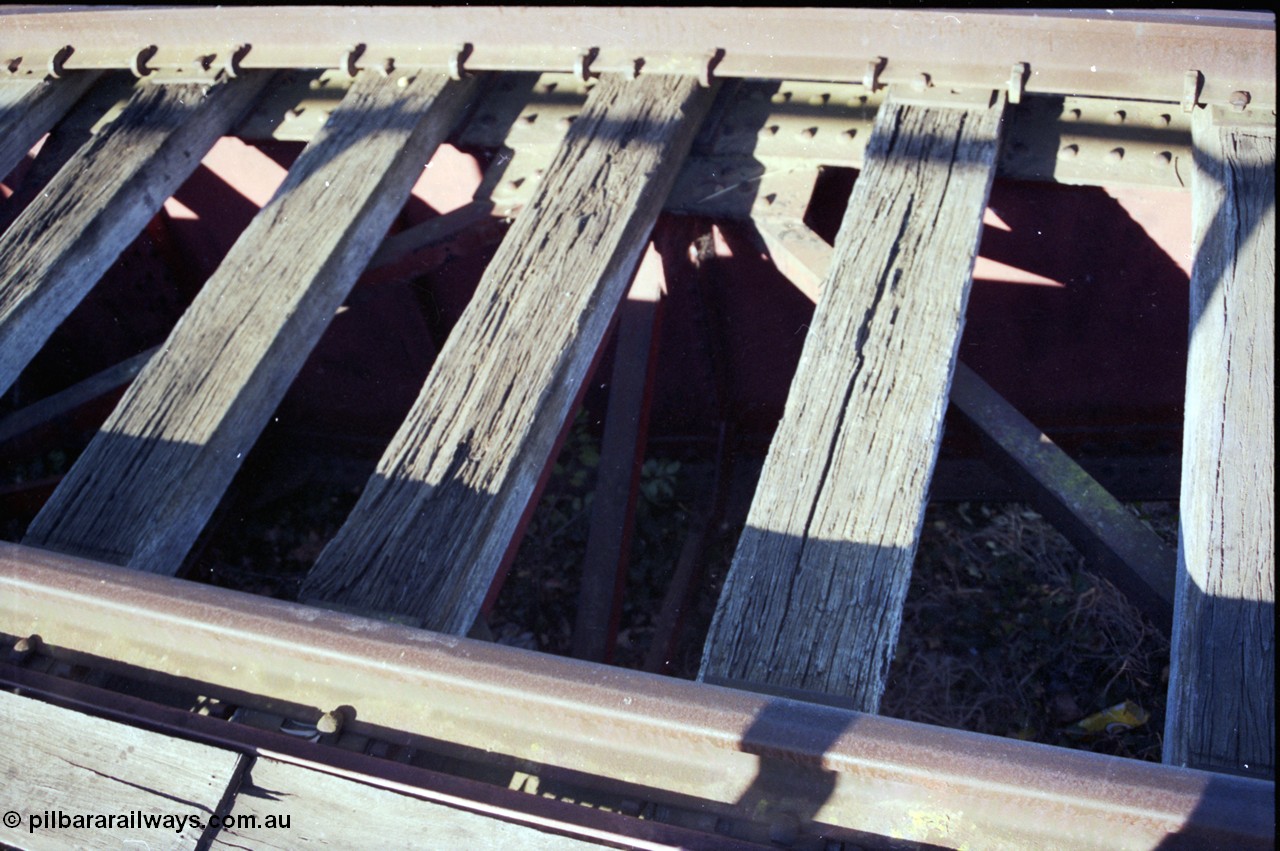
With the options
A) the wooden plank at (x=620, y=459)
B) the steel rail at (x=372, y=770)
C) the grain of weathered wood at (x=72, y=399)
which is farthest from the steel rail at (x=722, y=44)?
the steel rail at (x=372, y=770)

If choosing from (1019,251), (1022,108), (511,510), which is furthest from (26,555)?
(1019,251)

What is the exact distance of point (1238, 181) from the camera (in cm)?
206

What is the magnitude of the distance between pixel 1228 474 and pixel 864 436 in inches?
22.9

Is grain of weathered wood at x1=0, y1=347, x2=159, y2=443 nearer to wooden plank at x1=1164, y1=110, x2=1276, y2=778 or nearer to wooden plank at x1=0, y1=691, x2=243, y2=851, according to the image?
wooden plank at x1=0, y1=691, x2=243, y2=851

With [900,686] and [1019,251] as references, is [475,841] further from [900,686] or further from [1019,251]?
[900,686]

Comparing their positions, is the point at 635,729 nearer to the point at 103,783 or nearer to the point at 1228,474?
the point at 103,783

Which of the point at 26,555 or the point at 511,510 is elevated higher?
the point at 511,510

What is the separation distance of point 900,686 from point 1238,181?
7.36ft

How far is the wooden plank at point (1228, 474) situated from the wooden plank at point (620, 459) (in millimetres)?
1312

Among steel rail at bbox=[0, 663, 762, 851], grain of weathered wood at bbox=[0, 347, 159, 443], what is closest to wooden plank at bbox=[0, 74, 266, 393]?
grain of weathered wood at bbox=[0, 347, 159, 443]

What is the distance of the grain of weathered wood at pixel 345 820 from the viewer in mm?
1375

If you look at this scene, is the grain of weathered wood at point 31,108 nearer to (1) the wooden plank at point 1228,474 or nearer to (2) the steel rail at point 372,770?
(2) the steel rail at point 372,770

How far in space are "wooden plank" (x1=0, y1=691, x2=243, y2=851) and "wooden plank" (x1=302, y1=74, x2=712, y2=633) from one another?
14.0 inches

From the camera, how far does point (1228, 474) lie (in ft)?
5.57
